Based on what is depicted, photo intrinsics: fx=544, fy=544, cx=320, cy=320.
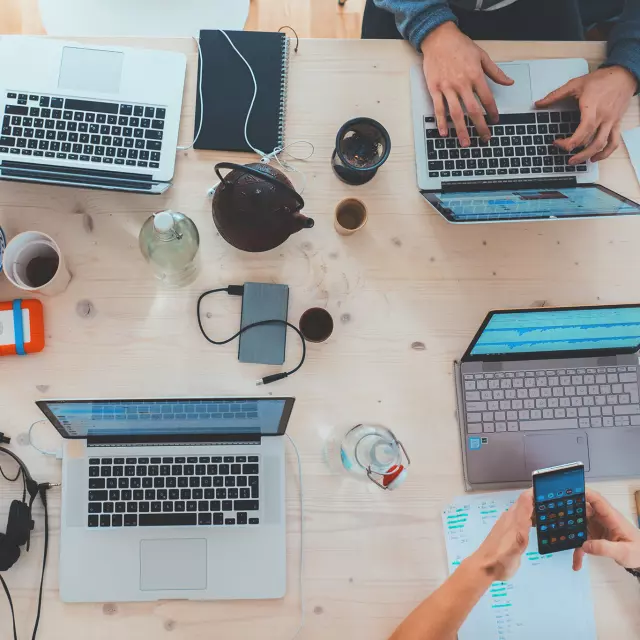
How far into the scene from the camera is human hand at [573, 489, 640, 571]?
884 millimetres

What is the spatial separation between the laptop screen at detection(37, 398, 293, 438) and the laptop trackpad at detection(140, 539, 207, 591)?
0.63 ft

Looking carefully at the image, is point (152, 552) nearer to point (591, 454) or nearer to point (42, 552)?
point (42, 552)

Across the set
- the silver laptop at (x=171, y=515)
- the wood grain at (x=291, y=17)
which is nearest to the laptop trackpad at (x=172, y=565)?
the silver laptop at (x=171, y=515)

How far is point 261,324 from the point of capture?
1.00 m

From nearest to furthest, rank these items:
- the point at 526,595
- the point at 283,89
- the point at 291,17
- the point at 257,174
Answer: the point at 257,174 → the point at 526,595 → the point at 283,89 → the point at 291,17

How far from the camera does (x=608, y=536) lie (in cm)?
94

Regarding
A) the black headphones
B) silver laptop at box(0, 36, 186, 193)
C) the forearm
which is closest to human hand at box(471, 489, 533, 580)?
the forearm

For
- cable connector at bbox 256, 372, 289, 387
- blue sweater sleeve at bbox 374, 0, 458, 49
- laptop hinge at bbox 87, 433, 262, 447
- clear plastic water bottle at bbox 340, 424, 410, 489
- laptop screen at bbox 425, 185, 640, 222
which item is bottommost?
clear plastic water bottle at bbox 340, 424, 410, 489

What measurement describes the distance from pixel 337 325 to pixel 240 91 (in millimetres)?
488

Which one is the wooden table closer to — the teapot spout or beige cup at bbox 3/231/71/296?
beige cup at bbox 3/231/71/296

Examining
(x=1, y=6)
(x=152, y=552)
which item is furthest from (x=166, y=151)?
(x=1, y=6)

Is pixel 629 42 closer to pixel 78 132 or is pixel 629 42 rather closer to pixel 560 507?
pixel 560 507

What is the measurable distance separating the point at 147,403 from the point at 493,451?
0.61 meters

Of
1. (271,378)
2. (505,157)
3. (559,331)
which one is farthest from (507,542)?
(505,157)
